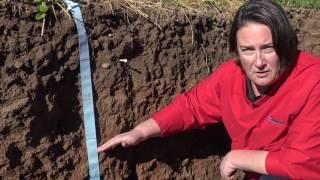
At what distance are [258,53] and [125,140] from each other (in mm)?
763

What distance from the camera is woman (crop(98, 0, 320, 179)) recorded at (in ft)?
8.05

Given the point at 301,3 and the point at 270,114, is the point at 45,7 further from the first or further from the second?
the point at 301,3

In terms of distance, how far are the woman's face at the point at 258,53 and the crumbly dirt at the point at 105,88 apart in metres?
0.64

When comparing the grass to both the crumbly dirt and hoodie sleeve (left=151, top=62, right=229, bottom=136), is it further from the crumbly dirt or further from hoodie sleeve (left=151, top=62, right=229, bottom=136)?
hoodie sleeve (left=151, top=62, right=229, bottom=136)

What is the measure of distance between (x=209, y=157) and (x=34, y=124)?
1.07m

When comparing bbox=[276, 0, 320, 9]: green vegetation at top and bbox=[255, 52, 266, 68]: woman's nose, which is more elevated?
bbox=[276, 0, 320, 9]: green vegetation at top

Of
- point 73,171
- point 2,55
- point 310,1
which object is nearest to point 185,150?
point 73,171

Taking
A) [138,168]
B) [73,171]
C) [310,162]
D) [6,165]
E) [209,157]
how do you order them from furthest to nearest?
[209,157], [138,168], [73,171], [6,165], [310,162]

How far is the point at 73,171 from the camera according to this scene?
2842mm

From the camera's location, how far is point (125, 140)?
2.82 meters

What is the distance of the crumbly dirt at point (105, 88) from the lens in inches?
104

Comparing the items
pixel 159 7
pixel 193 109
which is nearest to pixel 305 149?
pixel 193 109

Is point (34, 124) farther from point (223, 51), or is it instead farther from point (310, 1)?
point (310, 1)

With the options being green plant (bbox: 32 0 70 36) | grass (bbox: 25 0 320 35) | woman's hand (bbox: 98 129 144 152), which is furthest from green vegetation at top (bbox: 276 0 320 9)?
green plant (bbox: 32 0 70 36)
